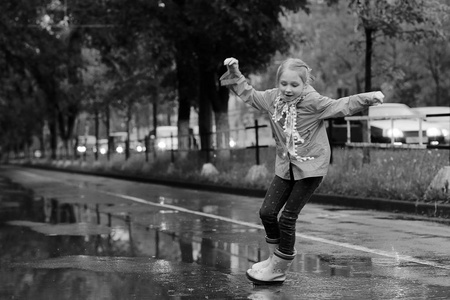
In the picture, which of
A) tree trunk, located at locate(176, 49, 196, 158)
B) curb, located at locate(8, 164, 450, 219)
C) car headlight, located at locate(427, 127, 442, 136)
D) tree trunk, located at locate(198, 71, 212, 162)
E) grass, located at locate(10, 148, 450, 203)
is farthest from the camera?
tree trunk, located at locate(176, 49, 196, 158)

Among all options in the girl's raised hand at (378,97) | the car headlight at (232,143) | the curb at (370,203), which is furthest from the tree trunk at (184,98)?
the girl's raised hand at (378,97)

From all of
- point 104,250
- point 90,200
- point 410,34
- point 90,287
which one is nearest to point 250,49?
point 410,34

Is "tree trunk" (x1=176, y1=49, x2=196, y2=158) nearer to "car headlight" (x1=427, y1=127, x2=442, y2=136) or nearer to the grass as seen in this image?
the grass

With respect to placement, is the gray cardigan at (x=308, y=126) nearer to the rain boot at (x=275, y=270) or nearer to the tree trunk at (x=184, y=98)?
the rain boot at (x=275, y=270)

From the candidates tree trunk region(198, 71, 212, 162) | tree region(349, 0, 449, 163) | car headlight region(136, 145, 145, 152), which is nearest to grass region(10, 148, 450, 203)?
tree trunk region(198, 71, 212, 162)

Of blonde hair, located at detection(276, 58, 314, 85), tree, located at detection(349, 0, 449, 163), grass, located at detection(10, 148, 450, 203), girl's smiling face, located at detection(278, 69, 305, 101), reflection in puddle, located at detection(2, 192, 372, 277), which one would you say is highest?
tree, located at detection(349, 0, 449, 163)

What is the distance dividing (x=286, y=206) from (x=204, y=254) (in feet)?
8.18

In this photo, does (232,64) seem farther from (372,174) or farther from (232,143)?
(232,143)

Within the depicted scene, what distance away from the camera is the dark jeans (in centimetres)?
774

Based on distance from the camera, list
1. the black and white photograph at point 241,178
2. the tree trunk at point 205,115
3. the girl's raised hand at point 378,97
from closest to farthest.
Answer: the girl's raised hand at point 378,97
the black and white photograph at point 241,178
the tree trunk at point 205,115

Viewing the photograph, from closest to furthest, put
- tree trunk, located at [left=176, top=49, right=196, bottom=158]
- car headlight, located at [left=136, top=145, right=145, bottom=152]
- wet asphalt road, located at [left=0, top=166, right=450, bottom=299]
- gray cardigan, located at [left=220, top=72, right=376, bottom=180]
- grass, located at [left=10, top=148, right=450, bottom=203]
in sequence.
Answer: wet asphalt road, located at [left=0, top=166, right=450, bottom=299], gray cardigan, located at [left=220, top=72, right=376, bottom=180], grass, located at [left=10, top=148, right=450, bottom=203], tree trunk, located at [left=176, top=49, right=196, bottom=158], car headlight, located at [left=136, top=145, right=145, bottom=152]

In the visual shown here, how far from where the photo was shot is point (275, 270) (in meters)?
7.75

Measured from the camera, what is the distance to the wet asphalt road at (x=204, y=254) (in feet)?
24.8

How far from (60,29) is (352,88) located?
16.5m
